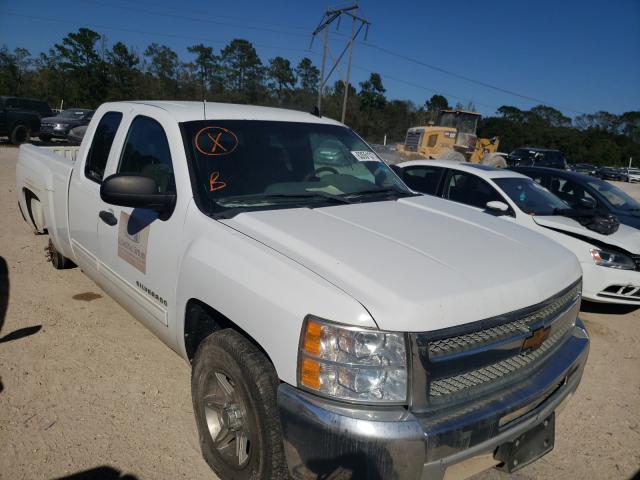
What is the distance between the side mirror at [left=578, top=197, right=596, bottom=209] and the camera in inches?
291

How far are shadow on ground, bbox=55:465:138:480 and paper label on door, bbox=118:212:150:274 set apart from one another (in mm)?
1110

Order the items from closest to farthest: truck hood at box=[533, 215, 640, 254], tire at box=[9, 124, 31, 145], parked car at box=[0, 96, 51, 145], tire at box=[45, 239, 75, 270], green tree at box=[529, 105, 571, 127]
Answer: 1. tire at box=[45, 239, 75, 270]
2. truck hood at box=[533, 215, 640, 254]
3. parked car at box=[0, 96, 51, 145]
4. tire at box=[9, 124, 31, 145]
5. green tree at box=[529, 105, 571, 127]

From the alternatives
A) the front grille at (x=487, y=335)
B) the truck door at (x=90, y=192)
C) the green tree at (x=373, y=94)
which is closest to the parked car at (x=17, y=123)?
the truck door at (x=90, y=192)

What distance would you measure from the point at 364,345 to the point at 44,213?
399cm

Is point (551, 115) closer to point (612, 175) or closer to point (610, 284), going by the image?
point (612, 175)

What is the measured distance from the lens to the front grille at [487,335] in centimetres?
188

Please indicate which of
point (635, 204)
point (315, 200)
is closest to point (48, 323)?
point (315, 200)

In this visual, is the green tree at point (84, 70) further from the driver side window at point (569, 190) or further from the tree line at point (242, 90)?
the driver side window at point (569, 190)

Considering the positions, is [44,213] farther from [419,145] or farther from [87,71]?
[87,71]

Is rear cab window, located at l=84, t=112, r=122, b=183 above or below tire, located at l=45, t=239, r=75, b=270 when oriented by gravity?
above

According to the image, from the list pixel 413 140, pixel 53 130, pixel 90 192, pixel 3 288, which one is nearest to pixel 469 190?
pixel 90 192

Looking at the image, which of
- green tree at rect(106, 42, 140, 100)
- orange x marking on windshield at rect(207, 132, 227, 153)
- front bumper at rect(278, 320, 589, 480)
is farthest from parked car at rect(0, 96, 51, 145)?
green tree at rect(106, 42, 140, 100)

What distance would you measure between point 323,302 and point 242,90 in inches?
2534

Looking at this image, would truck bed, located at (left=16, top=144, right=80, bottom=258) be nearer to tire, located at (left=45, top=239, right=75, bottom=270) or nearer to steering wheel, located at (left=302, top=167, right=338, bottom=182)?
tire, located at (left=45, top=239, right=75, bottom=270)
